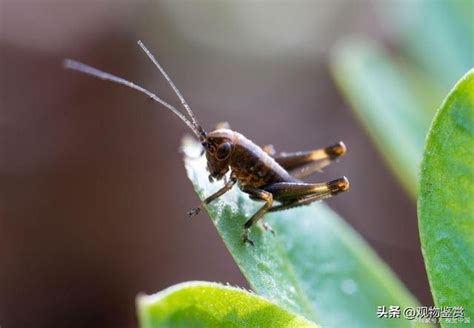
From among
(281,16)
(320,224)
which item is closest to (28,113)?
(281,16)

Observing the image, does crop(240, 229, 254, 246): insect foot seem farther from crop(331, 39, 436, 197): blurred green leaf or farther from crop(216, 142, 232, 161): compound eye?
crop(331, 39, 436, 197): blurred green leaf

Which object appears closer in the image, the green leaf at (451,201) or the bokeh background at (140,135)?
the green leaf at (451,201)

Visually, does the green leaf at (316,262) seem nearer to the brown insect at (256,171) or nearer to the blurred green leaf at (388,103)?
the brown insect at (256,171)

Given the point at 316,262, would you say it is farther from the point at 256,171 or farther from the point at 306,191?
the point at 256,171

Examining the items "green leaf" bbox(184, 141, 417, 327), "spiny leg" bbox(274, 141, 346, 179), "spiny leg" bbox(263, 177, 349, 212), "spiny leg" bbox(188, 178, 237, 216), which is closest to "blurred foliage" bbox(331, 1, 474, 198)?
"spiny leg" bbox(274, 141, 346, 179)

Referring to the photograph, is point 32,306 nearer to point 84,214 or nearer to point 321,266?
point 84,214

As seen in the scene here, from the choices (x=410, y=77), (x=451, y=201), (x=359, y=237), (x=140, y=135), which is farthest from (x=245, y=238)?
(x=140, y=135)

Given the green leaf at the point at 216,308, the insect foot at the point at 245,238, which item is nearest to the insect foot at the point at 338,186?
the insect foot at the point at 245,238
